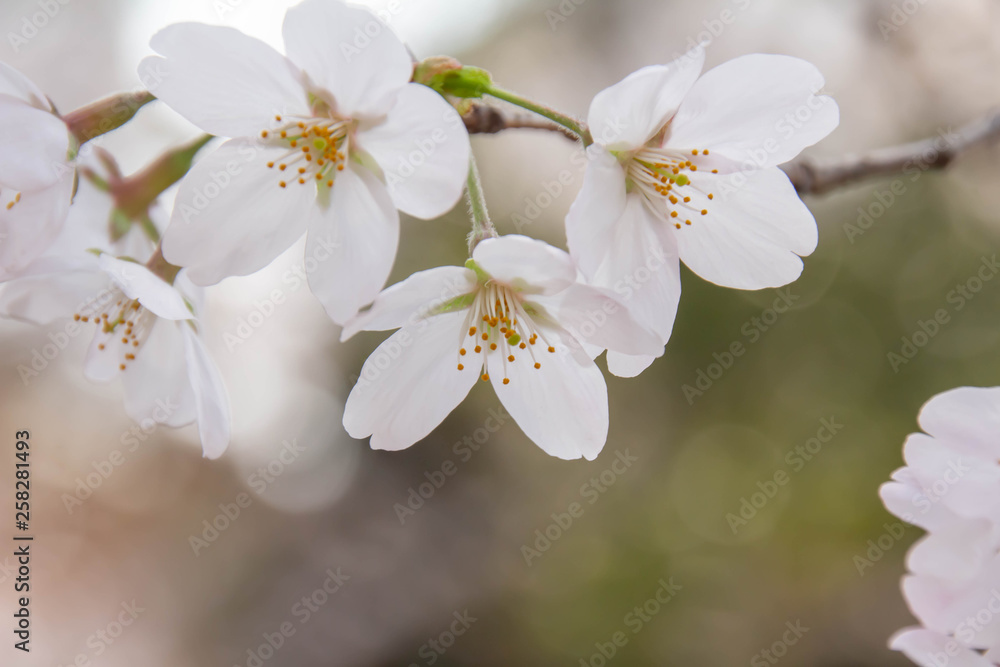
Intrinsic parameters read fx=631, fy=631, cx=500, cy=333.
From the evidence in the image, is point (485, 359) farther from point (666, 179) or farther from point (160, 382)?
point (160, 382)

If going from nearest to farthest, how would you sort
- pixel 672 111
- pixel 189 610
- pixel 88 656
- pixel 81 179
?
pixel 672 111
pixel 81 179
pixel 88 656
pixel 189 610

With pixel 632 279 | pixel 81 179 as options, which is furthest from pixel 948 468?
pixel 81 179

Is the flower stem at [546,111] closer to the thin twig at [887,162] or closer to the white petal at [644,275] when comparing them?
the white petal at [644,275]

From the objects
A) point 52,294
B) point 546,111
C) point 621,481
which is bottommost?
point 621,481

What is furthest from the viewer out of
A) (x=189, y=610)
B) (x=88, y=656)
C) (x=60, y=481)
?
(x=189, y=610)

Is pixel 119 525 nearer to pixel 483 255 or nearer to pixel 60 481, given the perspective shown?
pixel 60 481

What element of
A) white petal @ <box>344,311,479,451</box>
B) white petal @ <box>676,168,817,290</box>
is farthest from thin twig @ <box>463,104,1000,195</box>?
white petal @ <box>344,311,479,451</box>

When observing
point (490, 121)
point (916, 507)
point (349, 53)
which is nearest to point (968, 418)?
point (916, 507)

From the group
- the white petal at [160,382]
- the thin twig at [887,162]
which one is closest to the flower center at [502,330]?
the white petal at [160,382]
